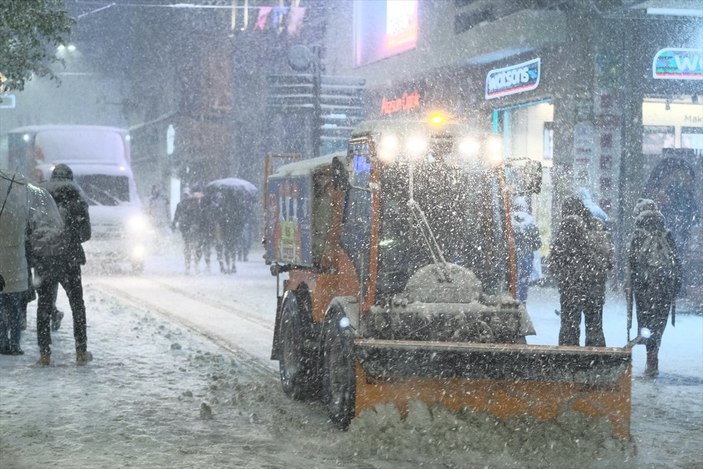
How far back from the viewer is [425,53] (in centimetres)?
2997

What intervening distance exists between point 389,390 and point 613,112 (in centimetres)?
1498

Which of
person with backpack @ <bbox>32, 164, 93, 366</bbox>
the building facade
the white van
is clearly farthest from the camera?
the white van

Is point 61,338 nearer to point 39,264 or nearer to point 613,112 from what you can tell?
point 39,264

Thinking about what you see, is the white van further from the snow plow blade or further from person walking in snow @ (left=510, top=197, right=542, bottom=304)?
the snow plow blade

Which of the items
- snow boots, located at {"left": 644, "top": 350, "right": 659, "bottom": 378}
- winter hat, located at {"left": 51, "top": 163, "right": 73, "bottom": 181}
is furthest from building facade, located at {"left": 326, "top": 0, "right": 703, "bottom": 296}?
winter hat, located at {"left": 51, "top": 163, "right": 73, "bottom": 181}

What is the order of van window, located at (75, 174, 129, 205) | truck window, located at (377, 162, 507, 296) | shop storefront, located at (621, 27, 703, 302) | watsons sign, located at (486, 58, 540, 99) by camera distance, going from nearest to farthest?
1. truck window, located at (377, 162, 507, 296)
2. shop storefront, located at (621, 27, 703, 302)
3. watsons sign, located at (486, 58, 540, 99)
4. van window, located at (75, 174, 129, 205)

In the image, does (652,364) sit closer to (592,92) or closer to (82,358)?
(82,358)

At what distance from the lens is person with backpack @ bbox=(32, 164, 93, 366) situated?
38.2ft

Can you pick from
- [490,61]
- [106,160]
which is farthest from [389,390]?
[106,160]

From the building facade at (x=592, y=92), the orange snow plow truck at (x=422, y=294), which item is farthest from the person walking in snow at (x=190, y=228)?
the orange snow plow truck at (x=422, y=294)

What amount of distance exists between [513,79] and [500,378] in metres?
17.6

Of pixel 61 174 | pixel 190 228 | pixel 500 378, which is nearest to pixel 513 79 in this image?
pixel 190 228

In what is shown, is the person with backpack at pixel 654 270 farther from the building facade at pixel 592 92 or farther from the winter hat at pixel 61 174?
the building facade at pixel 592 92

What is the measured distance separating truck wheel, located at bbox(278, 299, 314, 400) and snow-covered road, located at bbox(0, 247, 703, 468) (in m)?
0.15
